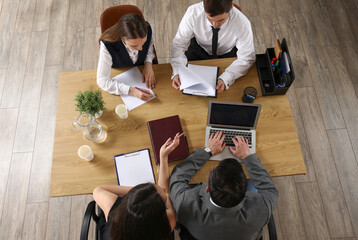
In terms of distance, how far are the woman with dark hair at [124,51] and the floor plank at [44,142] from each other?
1.20 meters

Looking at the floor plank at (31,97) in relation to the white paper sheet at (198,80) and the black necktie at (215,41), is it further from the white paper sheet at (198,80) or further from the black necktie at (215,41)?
the black necktie at (215,41)

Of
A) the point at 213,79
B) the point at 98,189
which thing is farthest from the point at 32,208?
the point at 213,79

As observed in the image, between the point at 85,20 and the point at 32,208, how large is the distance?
218cm

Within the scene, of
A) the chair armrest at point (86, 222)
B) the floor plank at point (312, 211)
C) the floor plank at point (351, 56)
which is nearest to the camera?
the chair armrest at point (86, 222)

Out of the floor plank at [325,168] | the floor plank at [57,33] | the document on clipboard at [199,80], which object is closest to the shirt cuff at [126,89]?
the document on clipboard at [199,80]

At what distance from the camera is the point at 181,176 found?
1528 mm

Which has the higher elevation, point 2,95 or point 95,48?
point 95,48

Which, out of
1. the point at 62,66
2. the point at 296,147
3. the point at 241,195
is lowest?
the point at 62,66

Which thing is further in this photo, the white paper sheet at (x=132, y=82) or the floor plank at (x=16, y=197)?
the floor plank at (x=16, y=197)

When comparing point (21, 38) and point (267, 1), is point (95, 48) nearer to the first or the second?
point (21, 38)

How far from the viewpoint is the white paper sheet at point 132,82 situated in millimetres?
1802

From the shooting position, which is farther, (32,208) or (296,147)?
(32,208)

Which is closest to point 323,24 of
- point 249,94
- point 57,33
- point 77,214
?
point 249,94

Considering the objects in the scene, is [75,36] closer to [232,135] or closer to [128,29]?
[128,29]
